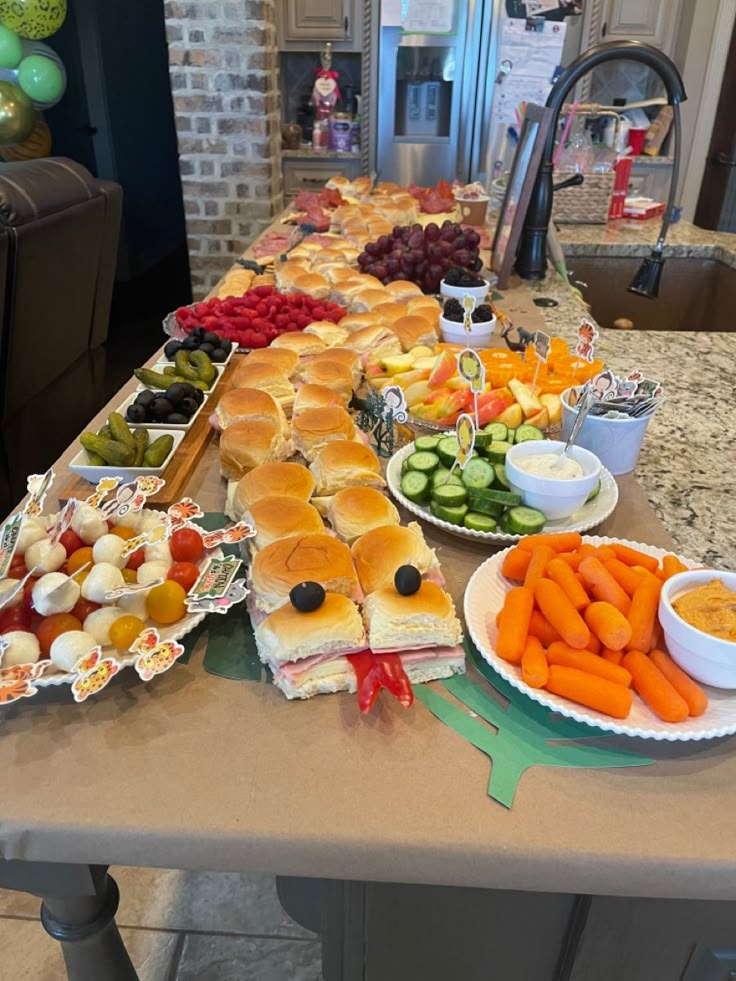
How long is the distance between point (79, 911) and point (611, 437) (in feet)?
3.61

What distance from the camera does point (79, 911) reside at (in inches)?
41.5

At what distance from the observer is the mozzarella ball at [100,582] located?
0.91 metres

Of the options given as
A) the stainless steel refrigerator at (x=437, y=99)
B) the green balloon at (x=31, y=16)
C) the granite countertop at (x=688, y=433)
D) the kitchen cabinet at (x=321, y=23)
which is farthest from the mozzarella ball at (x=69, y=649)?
the kitchen cabinet at (x=321, y=23)

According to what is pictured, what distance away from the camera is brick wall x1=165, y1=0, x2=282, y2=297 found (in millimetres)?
3846

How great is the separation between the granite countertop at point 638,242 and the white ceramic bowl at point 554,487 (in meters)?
2.07

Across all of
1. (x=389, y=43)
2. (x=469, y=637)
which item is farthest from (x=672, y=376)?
(x=389, y=43)

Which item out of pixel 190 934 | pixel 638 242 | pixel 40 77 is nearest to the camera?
pixel 190 934

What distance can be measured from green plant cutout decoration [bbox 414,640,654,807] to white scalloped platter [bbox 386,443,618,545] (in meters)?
0.25

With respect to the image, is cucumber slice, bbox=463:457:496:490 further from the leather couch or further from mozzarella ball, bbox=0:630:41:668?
the leather couch

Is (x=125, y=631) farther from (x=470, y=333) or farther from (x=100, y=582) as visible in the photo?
(x=470, y=333)

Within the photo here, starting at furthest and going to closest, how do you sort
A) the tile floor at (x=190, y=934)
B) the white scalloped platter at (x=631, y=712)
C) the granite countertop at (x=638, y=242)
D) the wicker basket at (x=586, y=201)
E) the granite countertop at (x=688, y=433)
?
the wicker basket at (x=586, y=201) < the granite countertop at (x=638, y=242) < the tile floor at (x=190, y=934) < the granite countertop at (x=688, y=433) < the white scalloped platter at (x=631, y=712)

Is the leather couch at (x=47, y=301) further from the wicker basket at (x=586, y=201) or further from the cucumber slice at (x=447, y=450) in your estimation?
the wicker basket at (x=586, y=201)

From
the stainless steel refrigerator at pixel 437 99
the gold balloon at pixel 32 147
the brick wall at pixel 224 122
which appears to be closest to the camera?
the brick wall at pixel 224 122

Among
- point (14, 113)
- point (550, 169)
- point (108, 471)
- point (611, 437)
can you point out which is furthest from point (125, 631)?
point (14, 113)
